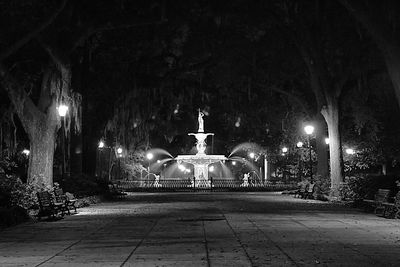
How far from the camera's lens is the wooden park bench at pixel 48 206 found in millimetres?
21031

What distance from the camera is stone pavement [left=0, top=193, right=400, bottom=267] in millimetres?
11078

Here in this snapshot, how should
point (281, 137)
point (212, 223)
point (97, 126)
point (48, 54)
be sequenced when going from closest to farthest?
point (212, 223) < point (48, 54) < point (97, 126) < point (281, 137)

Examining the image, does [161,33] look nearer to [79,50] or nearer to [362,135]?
[79,50]

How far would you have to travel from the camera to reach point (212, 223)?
18859mm

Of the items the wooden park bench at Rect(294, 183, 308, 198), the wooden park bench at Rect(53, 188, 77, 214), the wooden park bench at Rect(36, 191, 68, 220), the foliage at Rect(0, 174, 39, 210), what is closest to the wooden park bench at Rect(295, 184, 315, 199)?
the wooden park bench at Rect(294, 183, 308, 198)

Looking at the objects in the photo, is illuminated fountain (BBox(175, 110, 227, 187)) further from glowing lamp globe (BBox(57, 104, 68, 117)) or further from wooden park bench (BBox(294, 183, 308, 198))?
glowing lamp globe (BBox(57, 104, 68, 117))

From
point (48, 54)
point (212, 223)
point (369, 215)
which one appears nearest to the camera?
point (212, 223)

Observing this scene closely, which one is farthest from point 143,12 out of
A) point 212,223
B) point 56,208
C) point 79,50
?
point 212,223

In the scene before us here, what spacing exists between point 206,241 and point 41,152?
13.1 metres

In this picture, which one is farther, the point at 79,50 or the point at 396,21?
the point at 79,50

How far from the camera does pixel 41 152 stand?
25062 mm

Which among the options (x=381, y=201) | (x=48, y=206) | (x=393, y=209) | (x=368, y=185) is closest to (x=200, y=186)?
(x=368, y=185)

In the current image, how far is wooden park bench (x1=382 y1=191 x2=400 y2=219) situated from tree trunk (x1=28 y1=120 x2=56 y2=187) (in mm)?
13266

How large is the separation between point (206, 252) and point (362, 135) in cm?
3408
